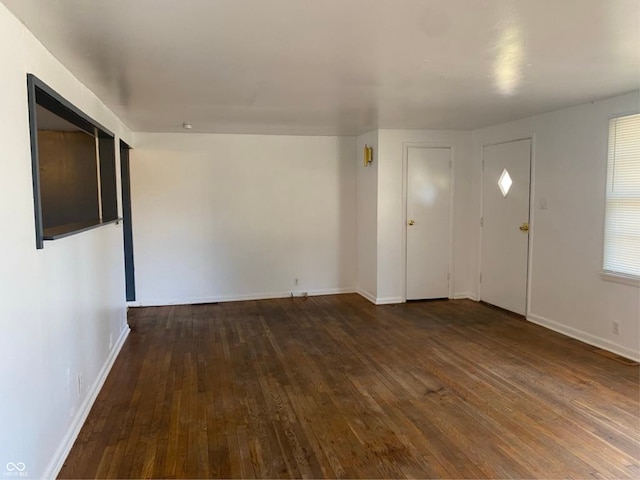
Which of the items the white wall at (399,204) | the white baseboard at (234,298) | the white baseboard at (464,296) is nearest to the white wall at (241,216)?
the white baseboard at (234,298)

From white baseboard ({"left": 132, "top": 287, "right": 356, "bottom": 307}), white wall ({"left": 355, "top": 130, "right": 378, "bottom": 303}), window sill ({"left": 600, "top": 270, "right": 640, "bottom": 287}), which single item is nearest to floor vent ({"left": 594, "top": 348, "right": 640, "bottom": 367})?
window sill ({"left": 600, "top": 270, "right": 640, "bottom": 287})

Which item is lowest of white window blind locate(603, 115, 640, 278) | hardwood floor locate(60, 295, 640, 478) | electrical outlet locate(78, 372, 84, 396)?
hardwood floor locate(60, 295, 640, 478)

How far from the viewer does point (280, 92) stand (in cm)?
353

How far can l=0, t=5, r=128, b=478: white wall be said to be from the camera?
1786mm

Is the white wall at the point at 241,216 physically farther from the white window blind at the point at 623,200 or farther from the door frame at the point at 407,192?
the white window blind at the point at 623,200

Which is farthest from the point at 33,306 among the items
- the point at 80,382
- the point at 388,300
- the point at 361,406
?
the point at 388,300

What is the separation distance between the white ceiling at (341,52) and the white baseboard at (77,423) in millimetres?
2124

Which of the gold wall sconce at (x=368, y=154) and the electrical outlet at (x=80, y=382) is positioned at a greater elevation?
the gold wall sconce at (x=368, y=154)

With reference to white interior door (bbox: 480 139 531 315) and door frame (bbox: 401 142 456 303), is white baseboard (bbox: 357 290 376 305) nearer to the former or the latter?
door frame (bbox: 401 142 456 303)

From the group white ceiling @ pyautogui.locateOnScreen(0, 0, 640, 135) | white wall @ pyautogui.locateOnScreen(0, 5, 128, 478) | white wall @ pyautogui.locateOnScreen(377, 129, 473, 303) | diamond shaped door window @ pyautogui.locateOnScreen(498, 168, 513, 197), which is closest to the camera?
white wall @ pyautogui.locateOnScreen(0, 5, 128, 478)

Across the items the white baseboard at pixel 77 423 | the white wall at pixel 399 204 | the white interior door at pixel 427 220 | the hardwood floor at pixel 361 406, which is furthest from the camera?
the white interior door at pixel 427 220

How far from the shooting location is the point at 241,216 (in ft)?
19.8

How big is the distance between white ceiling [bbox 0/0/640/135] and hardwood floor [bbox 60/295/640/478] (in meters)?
2.22

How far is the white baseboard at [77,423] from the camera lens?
7.31ft
